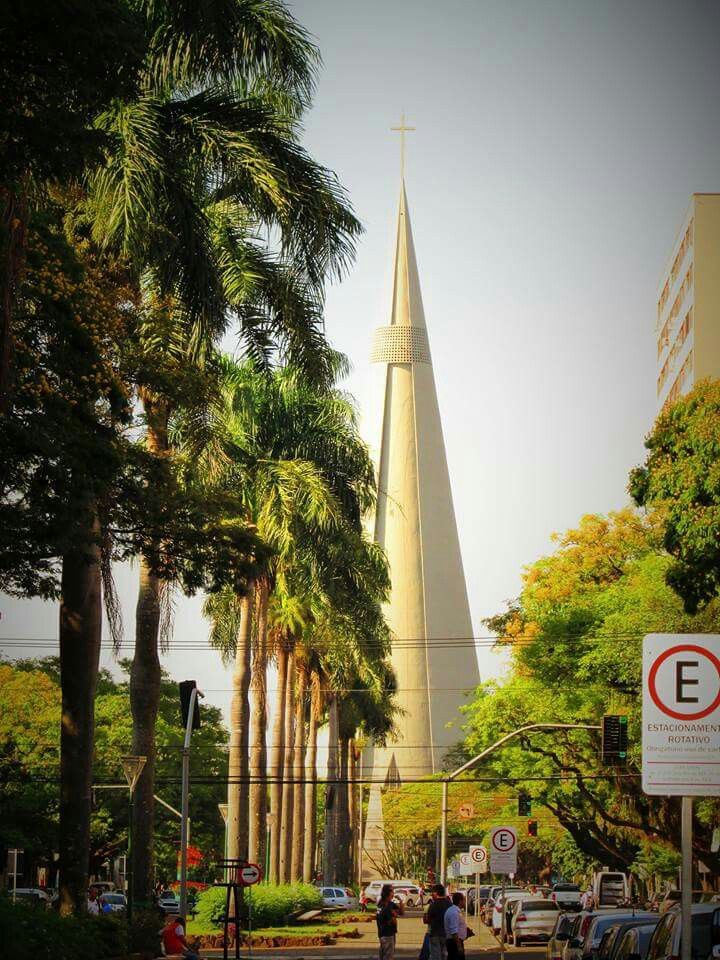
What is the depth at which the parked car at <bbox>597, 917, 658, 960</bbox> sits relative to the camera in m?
21.5

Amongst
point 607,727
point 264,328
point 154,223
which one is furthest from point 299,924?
point 154,223

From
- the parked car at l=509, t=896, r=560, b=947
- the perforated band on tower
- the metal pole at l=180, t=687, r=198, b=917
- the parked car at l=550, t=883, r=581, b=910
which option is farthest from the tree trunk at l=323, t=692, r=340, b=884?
the perforated band on tower

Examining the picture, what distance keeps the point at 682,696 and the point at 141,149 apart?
1835 centimetres

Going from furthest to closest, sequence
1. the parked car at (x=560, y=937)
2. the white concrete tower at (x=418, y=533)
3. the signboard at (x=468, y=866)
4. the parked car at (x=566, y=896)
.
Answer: the white concrete tower at (x=418, y=533) → the parked car at (x=566, y=896) → the signboard at (x=468, y=866) → the parked car at (x=560, y=937)

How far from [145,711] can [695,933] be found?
20.3 m

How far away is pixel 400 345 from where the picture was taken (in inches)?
5979

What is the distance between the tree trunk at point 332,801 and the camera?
79750 mm

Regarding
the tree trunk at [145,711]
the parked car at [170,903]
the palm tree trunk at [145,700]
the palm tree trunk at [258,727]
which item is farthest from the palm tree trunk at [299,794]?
the palm tree trunk at [145,700]

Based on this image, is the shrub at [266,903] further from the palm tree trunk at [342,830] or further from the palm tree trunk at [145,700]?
the palm tree trunk at [342,830]

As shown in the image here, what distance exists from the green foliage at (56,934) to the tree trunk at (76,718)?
860 millimetres

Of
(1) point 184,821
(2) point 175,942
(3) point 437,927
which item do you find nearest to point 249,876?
(1) point 184,821

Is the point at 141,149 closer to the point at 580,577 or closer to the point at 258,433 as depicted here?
the point at 258,433

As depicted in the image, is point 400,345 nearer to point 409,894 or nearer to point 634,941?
point 409,894

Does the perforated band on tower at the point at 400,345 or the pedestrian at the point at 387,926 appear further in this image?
the perforated band on tower at the point at 400,345
